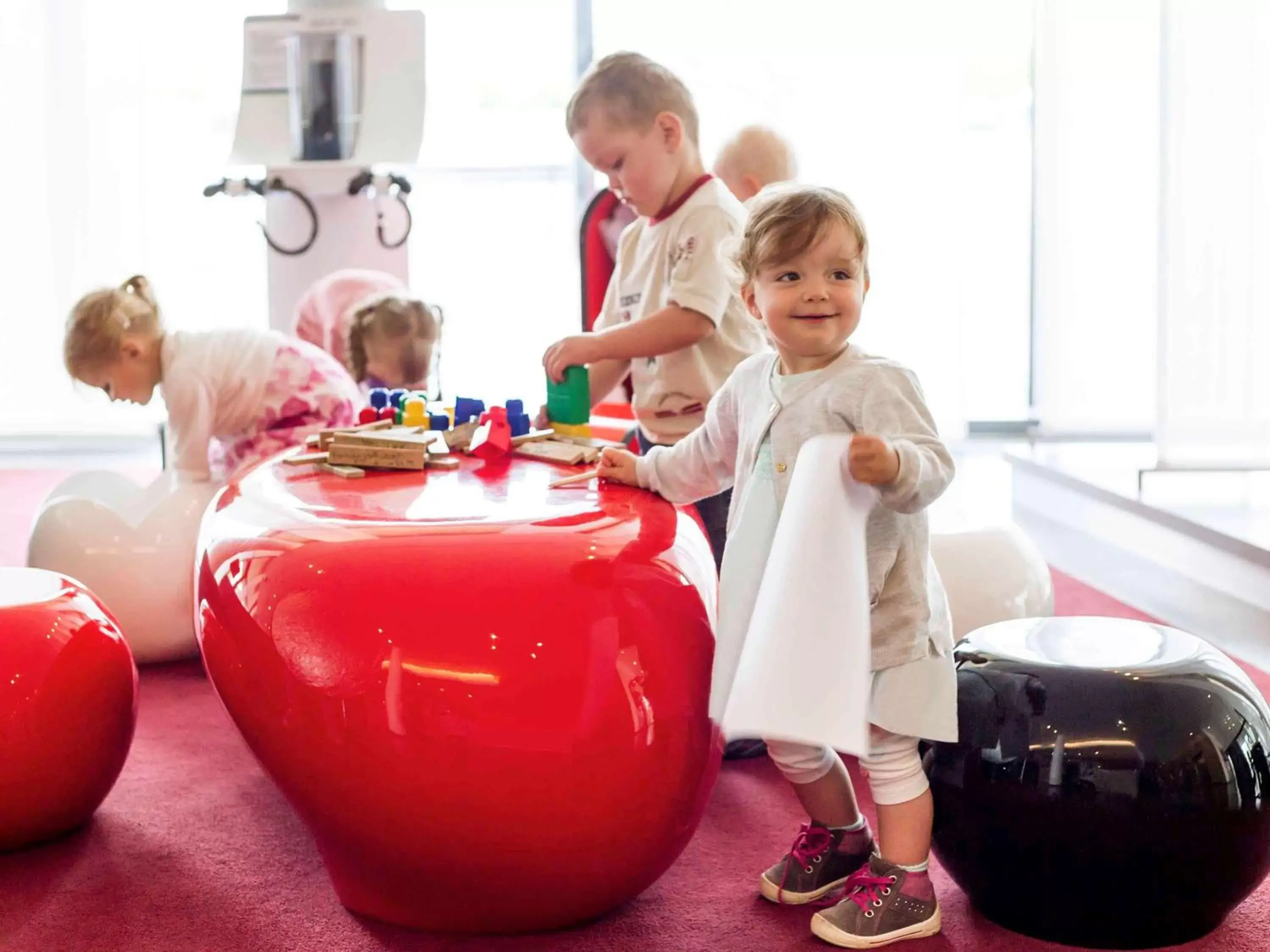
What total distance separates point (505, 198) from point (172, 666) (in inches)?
129

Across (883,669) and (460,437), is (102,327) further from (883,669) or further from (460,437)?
(883,669)

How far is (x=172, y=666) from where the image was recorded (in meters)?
2.65

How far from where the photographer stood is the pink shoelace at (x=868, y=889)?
1.50 meters

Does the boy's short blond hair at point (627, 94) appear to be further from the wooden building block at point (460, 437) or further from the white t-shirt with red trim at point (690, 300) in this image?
the wooden building block at point (460, 437)

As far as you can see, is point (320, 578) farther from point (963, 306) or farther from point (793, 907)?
point (963, 306)

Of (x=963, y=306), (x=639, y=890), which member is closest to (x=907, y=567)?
(x=639, y=890)

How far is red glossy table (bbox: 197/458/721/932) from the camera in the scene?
1.31 metres

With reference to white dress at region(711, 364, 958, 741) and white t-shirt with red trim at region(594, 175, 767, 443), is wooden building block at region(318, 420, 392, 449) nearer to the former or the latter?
white t-shirt with red trim at region(594, 175, 767, 443)

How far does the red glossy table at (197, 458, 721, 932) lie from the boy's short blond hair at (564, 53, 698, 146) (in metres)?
0.80

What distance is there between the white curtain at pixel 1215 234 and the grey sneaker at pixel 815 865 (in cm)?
230

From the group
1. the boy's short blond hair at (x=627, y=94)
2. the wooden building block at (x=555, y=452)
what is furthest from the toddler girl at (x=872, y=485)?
the boy's short blond hair at (x=627, y=94)

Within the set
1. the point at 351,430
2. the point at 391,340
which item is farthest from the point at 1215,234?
the point at 351,430

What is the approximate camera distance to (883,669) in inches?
57.8

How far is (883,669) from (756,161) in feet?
5.26
